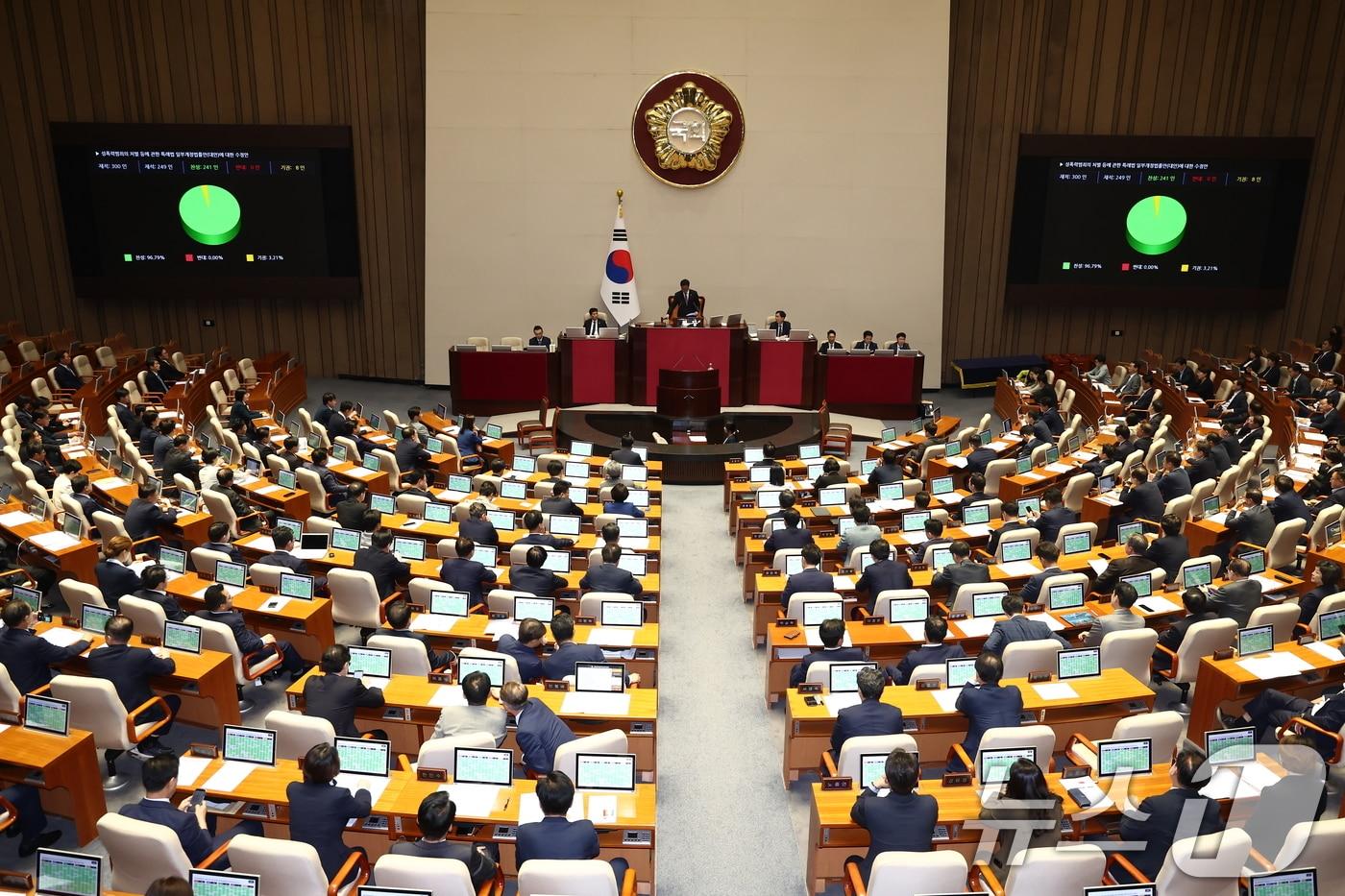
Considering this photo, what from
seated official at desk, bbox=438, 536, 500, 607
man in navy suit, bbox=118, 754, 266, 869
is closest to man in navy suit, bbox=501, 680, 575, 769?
man in navy suit, bbox=118, 754, 266, 869

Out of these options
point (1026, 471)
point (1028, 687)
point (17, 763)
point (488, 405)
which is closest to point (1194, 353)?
point (1026, 471)

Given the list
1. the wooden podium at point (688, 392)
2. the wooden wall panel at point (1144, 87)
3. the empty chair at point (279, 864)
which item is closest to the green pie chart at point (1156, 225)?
the wooden wall panel at point (1144, 87)

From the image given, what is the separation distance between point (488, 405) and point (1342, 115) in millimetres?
17260

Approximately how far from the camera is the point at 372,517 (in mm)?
10180

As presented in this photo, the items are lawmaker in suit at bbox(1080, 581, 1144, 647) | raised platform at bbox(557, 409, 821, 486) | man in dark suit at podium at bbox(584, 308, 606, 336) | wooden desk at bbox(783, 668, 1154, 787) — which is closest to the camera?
wooden desk at bbox(783, 668, 1154, 787)

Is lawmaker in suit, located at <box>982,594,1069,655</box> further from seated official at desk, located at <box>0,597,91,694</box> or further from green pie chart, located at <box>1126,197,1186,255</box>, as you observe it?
green pie chart, located at <box>1126,197,1186,255</box>

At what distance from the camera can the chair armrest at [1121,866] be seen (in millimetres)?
5156

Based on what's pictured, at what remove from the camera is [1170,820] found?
17.2 feet

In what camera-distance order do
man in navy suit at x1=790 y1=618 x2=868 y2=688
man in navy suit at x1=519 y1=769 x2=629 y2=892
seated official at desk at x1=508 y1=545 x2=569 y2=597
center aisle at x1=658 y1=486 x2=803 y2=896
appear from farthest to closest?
seated official at desk at x1=508 y1=545 x2=569 y2=597
man in navy suit at x1=790 y1=618 x2=868 y2=688
center aisle at x1=658 y1=486 x2=803 y2=896
man in navy suit at x1=519 y1=769 x2=629 y2=892

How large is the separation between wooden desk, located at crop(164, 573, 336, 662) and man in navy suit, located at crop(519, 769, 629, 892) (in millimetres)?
3807

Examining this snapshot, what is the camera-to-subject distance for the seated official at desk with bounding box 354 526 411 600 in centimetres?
893

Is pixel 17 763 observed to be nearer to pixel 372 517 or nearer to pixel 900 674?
pixel 372 517

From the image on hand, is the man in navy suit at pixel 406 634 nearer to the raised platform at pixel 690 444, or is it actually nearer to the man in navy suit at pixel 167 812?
the man in navy suit at pixel 167 812

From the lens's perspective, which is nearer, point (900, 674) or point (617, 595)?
point (900, 674)
